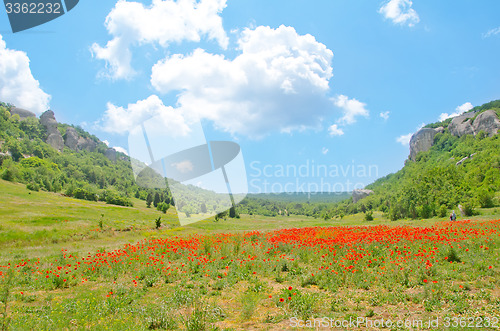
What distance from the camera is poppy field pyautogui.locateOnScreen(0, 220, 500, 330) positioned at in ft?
19.5

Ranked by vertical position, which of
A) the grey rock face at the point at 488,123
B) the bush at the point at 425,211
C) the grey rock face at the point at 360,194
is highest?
the grey rock face at the point at 488,123

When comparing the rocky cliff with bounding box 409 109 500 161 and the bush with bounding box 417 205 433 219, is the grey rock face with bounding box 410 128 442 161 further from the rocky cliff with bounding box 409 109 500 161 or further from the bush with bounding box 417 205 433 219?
the bush with bounding box 417 205 433 219

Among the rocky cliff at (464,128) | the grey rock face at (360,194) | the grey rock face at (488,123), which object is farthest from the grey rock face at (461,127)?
the grey rock face at (360,194)

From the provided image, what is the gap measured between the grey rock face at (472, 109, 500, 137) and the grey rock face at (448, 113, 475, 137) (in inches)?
188

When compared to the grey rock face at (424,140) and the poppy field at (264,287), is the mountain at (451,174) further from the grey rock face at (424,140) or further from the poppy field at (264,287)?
the poppy field at (264,287)

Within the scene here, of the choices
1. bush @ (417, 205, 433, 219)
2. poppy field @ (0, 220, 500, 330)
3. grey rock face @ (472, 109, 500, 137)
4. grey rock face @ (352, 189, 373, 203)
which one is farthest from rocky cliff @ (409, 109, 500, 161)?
poppy field @ (0, 220, 500, 330)

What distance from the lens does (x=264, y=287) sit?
8.44 metres

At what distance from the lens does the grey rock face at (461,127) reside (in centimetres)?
15805

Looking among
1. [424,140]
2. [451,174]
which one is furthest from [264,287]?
[424,140]

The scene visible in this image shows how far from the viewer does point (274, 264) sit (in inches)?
428

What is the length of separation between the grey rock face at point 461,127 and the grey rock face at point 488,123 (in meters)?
4.77

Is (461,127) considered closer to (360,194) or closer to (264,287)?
(360,194)

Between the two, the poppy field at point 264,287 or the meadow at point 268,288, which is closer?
the meadow at point 268,288

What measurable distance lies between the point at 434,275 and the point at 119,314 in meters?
8.99
